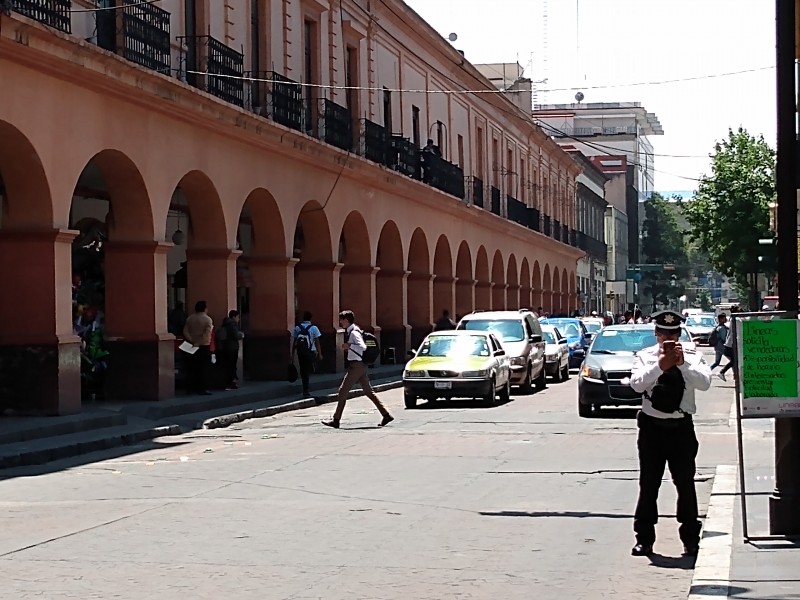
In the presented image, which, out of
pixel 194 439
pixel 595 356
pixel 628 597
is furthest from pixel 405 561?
pixel 595 356

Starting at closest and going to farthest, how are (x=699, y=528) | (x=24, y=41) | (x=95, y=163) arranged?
(x=699, y=528), (x=24, y=41), (x=95, y=163)

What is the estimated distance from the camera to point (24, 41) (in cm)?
1794

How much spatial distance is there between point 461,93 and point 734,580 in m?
41.5

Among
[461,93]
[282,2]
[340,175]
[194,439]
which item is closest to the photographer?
[194,439]

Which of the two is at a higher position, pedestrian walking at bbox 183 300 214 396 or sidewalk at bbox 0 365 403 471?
pedestrian walking at bbox 183 300 214 396

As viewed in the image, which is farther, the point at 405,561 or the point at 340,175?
the point at 340,175

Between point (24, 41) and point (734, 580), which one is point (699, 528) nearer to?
point (734, 580)

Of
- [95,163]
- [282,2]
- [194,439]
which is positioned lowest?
[194,439]

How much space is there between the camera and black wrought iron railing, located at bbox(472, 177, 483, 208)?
4931cm

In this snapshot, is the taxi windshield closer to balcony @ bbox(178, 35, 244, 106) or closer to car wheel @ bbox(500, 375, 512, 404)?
car wheel @ bbox(500, 375, 512, 404)

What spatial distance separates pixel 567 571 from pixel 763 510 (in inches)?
97.8

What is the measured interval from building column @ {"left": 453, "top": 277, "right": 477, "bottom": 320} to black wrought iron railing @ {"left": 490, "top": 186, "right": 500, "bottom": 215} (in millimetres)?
4120

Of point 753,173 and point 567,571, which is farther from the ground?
point 753,173

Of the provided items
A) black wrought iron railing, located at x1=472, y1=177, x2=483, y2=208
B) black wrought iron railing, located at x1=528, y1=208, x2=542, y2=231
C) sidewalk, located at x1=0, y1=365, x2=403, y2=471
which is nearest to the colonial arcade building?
black wrought iron railing, located at x1=472, y1=177, x2=483, y2=208
